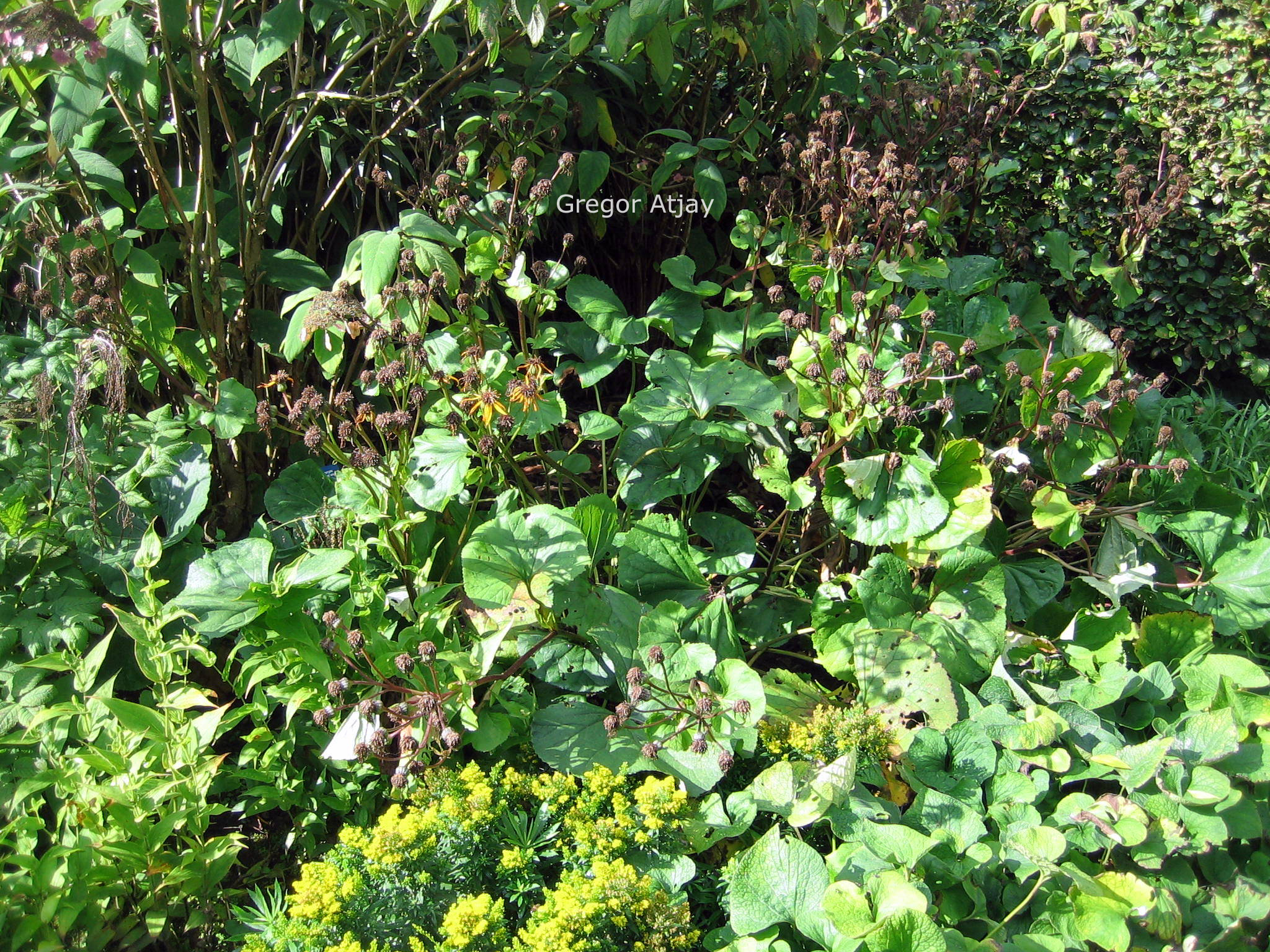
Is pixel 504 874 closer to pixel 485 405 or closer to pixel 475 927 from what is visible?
pixel 475 927

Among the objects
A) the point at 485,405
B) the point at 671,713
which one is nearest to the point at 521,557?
the point at 485,405

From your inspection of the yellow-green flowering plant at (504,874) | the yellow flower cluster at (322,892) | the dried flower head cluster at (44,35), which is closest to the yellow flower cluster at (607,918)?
the yellow-green flowering plant at (504,874)

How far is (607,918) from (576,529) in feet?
2.54

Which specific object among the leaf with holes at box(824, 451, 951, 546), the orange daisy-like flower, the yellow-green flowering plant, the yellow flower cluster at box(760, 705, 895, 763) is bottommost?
the yellow flower cluster at box(760, 705, 895, 763)

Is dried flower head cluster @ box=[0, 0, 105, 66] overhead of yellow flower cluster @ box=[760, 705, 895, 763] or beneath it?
overhead

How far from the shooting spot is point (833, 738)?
79.0 inches

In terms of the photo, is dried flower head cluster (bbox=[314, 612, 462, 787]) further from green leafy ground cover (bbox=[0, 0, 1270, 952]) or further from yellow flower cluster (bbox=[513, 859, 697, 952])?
yellow flower cluster (bbox=[513, 859, 697, 952])

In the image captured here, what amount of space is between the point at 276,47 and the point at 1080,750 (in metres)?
2.10

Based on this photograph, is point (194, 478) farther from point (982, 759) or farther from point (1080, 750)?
point (1080, 750)

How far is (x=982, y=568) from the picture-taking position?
7.23 ft

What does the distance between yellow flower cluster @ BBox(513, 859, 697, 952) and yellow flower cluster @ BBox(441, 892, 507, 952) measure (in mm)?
36

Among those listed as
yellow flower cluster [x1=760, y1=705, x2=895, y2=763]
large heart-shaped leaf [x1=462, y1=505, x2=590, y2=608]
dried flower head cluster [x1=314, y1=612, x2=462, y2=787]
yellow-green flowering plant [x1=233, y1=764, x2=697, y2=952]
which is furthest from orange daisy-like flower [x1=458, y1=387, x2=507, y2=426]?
yellow flower cluster [x1=760, y1=705, x2=895, y2=763]

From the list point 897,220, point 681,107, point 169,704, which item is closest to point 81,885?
point 169,704

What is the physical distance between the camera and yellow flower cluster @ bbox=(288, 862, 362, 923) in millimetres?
1506
